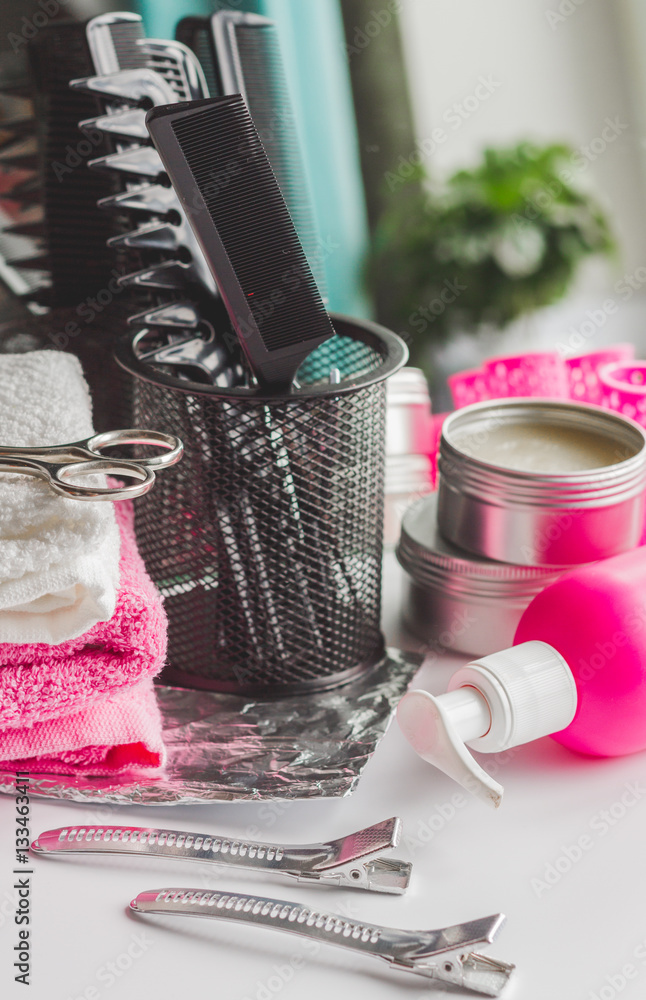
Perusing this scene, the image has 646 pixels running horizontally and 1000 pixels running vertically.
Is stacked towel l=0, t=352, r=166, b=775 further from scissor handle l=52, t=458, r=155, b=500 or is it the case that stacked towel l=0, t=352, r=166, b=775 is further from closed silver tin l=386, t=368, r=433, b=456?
closed silver tin l=386, t=368, r=433, b=456

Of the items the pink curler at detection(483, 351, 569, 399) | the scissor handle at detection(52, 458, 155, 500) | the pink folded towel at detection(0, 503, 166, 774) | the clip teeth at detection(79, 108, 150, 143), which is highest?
the clip teeth at detection(79, 108, 150, 143)

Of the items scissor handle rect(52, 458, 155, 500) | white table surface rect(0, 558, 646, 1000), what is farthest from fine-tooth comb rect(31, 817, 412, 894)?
scissor handle rect(52, 458, 155, 500)

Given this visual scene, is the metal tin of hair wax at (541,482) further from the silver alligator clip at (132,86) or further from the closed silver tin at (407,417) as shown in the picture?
the silver alligator clip at (132,86)

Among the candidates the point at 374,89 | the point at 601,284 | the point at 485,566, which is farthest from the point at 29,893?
the point at 601,284

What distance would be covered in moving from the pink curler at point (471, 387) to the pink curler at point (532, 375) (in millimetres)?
11

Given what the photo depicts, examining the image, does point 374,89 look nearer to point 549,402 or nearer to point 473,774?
point 549,402

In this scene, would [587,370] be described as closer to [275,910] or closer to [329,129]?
[329,129]

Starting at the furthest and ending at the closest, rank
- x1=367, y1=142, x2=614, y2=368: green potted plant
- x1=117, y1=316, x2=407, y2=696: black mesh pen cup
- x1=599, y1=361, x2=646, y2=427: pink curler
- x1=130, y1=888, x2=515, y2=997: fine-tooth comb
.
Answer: x1=367, y1=142, x2=614, y2=368: green potted plant, x1=599, y1=361, x2=646, y2=427: pink curler, x1=117, y1=316, x2=407, y2=696: black mesh pen cup, x1=130, y1=888, x2=515, y2=997: fine-tooth comb

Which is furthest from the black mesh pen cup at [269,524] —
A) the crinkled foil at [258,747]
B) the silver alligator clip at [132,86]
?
the silver alligator clip at [132,86]

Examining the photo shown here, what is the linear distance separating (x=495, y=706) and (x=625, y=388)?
0.25 m

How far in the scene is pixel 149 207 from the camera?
16.5 inches

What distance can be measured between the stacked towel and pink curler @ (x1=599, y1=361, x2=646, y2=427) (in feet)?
1.00

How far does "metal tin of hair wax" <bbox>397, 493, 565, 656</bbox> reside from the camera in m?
0.45

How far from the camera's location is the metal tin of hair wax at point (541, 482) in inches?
16.9
